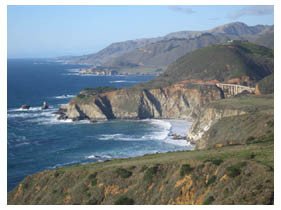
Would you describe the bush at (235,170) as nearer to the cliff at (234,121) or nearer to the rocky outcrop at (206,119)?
the cliff at (234,121)

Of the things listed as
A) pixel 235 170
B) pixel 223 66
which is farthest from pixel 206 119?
pixel 235 170

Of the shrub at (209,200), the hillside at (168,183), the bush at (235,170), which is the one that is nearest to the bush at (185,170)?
the hillside at (168,183)

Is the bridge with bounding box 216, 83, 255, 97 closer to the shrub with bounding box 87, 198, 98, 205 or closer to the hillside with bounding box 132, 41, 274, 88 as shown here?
the hillside with bounding box 132, 41, 274, 88

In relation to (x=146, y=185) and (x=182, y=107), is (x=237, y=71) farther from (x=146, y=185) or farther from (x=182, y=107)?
(x=146, y=185)

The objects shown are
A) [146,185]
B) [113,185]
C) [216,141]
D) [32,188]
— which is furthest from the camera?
[216,141]

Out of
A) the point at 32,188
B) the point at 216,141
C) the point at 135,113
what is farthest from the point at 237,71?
the point at 32,188

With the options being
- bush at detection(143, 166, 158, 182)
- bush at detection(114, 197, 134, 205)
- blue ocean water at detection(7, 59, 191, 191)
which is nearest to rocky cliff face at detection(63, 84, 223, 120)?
blue ocean water at detection(7, 59, 191, 191)
